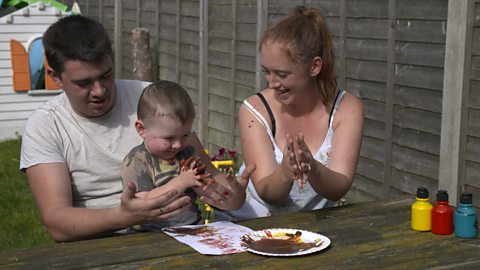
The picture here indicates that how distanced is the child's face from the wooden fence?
2459mm

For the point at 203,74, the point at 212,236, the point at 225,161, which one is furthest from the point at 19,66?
the point at 212,236

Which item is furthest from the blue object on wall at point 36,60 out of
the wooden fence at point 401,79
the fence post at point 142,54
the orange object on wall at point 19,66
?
the wooden fence at point 401,79

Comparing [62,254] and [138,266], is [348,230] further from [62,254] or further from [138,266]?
[62,254]

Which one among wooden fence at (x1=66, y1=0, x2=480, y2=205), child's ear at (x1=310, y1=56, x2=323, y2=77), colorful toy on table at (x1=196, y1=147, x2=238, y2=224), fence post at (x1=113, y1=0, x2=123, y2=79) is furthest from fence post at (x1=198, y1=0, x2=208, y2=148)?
child's ear at (x1=310, y1=56, x2=323, y2=77)

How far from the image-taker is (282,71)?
133 inches

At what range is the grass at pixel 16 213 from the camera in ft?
19.0

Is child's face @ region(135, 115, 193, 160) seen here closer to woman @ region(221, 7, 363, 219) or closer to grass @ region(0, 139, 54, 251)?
woman @ region(221, 7, 363, 219)

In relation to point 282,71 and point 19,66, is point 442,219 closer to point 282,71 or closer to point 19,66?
point 282,71

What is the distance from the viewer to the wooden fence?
16.3 feet

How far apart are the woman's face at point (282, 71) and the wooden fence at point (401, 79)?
5.99ft

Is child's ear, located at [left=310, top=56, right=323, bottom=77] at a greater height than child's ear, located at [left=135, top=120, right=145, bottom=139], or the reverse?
child's ear, located at [left=310, top=56, right=323, bottom=77]

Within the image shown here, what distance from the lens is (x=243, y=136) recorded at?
355 cm

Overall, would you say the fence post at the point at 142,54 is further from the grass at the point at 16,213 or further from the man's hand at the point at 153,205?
the man's hand at the point at 153,205

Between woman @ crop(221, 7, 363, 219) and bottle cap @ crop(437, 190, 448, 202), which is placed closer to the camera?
bottle cap @ crop(437, 190, 448, 202)
